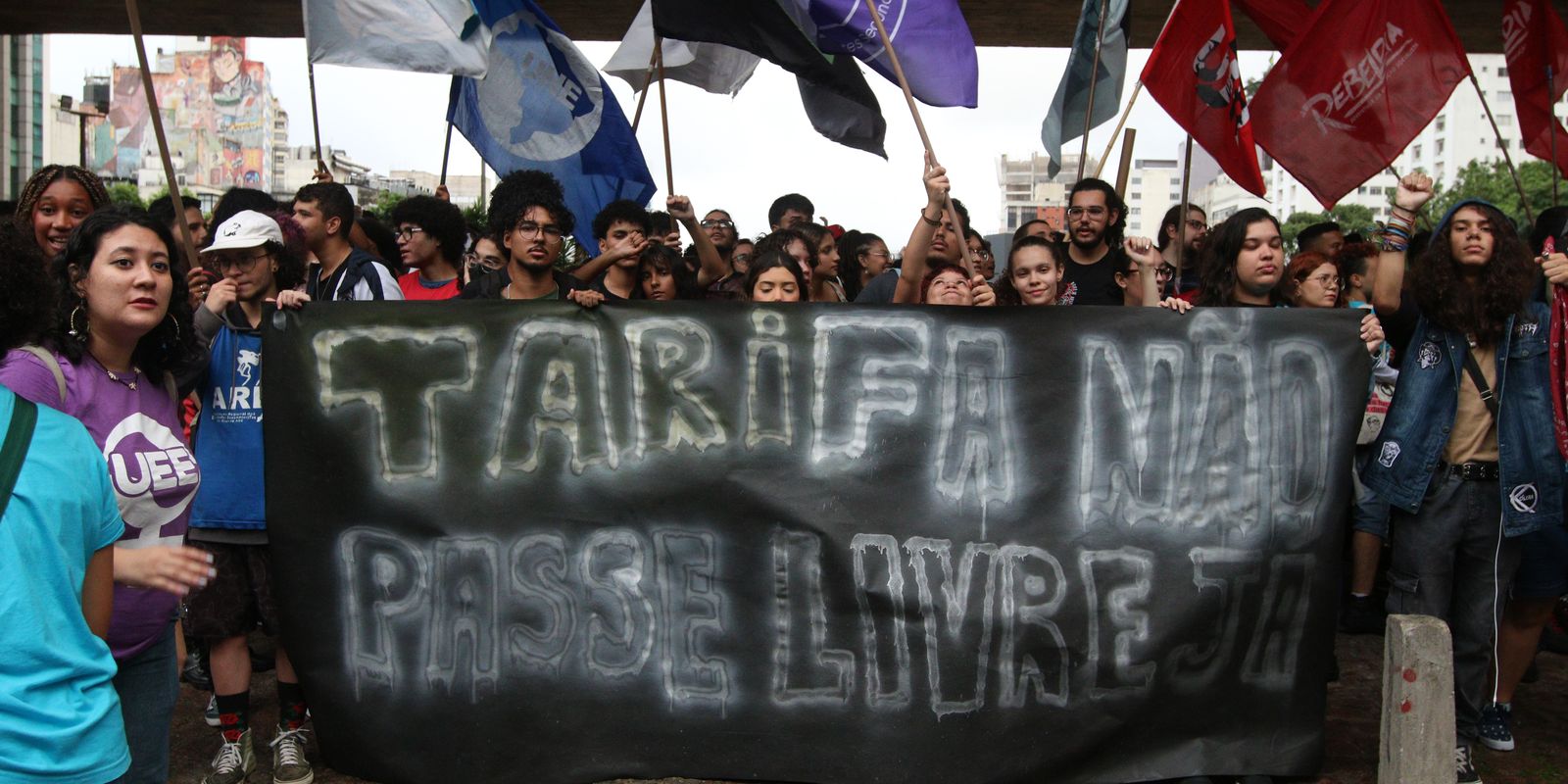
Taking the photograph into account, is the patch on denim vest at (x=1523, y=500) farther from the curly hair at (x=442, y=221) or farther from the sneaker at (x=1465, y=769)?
the curly hair at (x=442, y=221)

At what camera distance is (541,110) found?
18.2 ft

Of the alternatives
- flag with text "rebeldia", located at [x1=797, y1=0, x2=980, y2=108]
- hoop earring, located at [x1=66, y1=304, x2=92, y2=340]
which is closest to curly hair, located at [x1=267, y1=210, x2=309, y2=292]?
hoop earring, located at [x1=66, y1=304, x2=92, y2=340]

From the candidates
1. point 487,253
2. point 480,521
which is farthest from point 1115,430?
point 487,253

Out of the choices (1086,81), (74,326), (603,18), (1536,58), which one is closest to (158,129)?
(74,326)

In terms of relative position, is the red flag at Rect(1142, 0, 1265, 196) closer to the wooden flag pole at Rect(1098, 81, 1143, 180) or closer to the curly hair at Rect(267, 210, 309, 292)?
the wooden flag pole at Rect(1098, 81, 1143, 180)

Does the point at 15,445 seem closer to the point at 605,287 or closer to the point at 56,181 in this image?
the point at 56,181

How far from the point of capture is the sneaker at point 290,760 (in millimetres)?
3779

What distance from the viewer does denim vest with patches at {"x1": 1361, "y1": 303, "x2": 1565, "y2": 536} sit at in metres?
3.84

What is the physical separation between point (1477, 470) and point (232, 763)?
3.94 meters

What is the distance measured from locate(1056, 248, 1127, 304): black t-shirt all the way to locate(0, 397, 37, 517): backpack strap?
12.2 ft

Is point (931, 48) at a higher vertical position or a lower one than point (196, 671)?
higher

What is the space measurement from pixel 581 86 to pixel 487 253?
5.02 ft

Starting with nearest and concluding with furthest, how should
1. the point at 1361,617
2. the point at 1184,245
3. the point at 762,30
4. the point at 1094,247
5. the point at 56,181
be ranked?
the point at 56,181, the point at 762,30, the point at 1094,247, the point at 1361,617, the point at 1184,245

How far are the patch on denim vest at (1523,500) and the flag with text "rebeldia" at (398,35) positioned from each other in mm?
3946
